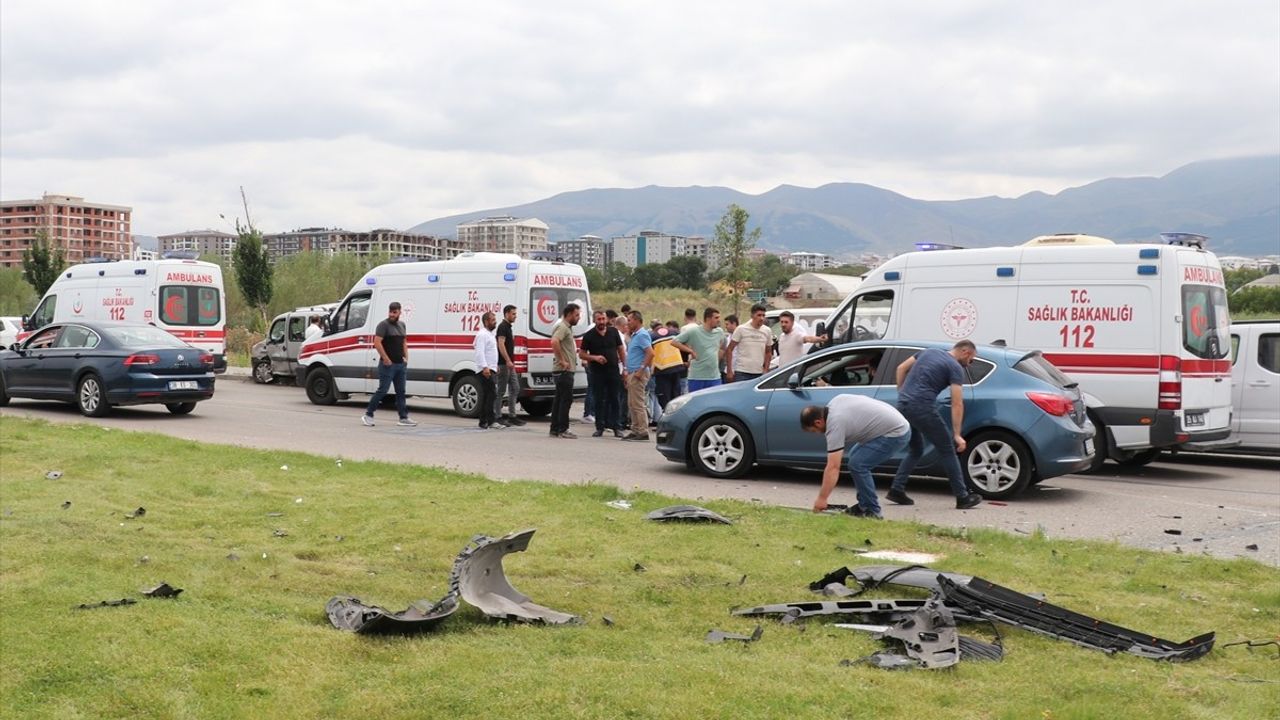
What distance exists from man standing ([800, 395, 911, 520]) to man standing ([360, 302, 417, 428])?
904cm

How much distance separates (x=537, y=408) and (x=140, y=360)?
633cm

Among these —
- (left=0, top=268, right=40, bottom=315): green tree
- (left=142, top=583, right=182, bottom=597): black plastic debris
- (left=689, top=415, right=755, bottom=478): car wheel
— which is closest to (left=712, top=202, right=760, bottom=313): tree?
(left=689, top=415, right=755, bottom=478): car wheel

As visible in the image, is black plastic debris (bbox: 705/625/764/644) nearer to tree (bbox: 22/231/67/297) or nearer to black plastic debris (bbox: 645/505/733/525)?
black plastic debris (bbox: 645/505/733/525)

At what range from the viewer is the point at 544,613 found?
19.5 ft

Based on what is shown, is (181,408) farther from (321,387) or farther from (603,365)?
(603,365)

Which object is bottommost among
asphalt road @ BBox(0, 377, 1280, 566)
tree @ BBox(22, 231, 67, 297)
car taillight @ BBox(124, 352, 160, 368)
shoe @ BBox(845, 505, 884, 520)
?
asphalt road @ BBox(0, 377, 1280, 566)

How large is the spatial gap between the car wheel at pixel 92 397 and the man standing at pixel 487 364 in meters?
5.78

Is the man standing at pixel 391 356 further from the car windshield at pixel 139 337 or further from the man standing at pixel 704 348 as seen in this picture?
the man standing at pixel 704 348

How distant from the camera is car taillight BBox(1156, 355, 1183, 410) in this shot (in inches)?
495

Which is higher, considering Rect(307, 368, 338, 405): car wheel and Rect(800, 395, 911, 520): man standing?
Rect(800, 395, 911, 520): man standing

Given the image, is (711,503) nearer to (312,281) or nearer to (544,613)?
(544,613)

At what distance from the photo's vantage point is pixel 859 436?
372 inches

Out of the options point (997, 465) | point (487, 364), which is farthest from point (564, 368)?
point (997, 465)

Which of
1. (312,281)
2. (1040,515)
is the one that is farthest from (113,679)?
(312,281)
